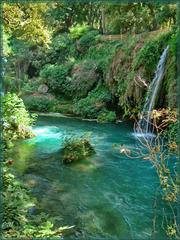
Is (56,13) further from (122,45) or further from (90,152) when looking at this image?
(90,152)

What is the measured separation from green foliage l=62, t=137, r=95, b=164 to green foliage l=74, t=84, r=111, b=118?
19.5 ft

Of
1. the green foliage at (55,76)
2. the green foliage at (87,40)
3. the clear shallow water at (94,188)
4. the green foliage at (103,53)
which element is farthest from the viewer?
the green foliage at (87,40)

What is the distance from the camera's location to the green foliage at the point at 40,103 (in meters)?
16.7

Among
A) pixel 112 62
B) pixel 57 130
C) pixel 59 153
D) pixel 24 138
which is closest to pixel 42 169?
pixel 59 153

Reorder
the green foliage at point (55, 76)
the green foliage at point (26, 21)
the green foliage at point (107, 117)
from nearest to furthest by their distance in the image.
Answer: the green foliage at point (26, 21)
the green foliage at point (107, 117)
the green foliage at point (55, 76)

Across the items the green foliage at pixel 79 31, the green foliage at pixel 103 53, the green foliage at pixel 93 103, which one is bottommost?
the green foliage at pixel 93 103

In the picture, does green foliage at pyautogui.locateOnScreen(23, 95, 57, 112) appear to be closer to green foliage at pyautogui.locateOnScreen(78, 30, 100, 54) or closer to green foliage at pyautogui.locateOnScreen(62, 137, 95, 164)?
green foliage at pyautogui.locateOnScreen(78, 30, 100, 54)

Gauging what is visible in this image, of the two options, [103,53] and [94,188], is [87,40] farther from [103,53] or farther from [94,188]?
[94,188]

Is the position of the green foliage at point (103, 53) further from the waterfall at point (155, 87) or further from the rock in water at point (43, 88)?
the waterfall at point (155, 87)

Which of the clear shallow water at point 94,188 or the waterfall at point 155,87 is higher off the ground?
the waterfall at point 155,87

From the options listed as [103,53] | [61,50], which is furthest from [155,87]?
[61,50]

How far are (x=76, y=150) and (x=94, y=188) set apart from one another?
6.89 feet

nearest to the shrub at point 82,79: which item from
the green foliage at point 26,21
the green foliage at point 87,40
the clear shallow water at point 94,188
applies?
the green foliage at point 87,40

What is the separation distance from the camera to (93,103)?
14.9 metres
